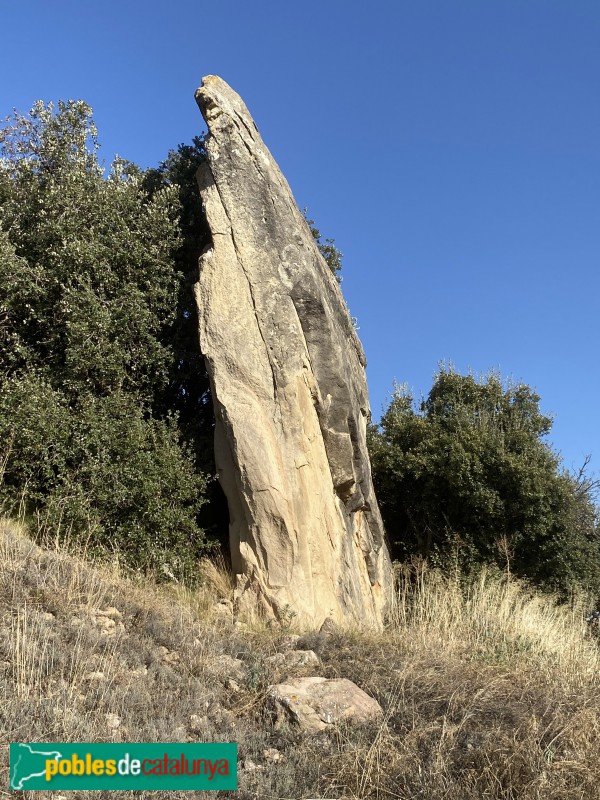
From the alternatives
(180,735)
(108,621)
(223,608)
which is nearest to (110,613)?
(108,621)

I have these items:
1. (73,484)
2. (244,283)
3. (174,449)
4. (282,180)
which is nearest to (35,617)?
(73,484)

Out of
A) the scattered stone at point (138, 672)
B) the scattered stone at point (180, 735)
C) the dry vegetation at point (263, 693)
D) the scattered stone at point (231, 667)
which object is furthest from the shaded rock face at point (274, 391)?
the scattered stone at point (180, 735)

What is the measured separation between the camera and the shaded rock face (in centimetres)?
988

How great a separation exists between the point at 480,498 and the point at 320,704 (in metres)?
9.10

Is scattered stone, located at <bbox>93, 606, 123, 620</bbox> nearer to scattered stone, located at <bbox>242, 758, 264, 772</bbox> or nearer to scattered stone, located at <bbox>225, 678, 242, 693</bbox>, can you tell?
scattered stone, located at <bbox>225, 678, 242, 693</bbox>

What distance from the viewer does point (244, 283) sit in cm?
1067

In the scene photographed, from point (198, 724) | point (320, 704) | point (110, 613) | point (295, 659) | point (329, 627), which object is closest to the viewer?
point (198, 724)

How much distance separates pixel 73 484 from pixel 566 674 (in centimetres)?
707

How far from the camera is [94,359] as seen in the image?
11.0m

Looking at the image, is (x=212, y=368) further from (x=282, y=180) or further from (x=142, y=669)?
(x=142, y=669)

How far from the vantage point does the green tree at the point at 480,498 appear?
588 inches

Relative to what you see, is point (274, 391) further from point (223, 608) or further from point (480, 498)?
point (480, 498)

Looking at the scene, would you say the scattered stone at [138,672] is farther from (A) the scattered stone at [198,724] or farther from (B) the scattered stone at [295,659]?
(B) the scattered stone at [295,659]

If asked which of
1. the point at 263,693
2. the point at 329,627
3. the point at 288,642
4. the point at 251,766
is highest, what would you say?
the point at 329,627
